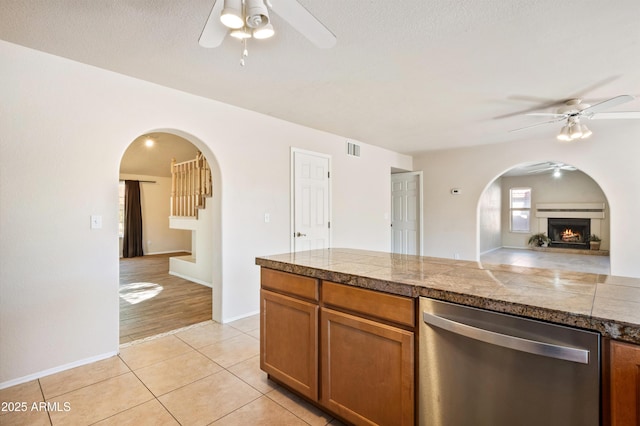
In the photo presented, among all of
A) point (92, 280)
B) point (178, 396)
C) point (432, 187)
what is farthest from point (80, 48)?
point (432, 187)

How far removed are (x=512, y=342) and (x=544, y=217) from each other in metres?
10.7

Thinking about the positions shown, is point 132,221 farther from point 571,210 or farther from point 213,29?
point 571,210

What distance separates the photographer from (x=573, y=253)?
29.4ft

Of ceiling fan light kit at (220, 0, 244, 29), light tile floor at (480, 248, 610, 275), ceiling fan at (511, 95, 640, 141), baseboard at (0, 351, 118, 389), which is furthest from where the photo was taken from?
light tile floor at (480, 248, 610, 275)

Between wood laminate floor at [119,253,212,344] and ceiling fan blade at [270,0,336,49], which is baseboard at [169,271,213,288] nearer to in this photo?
wood laminate floor at [119,253,212,344]

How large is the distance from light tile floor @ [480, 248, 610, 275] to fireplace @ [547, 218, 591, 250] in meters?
0.61

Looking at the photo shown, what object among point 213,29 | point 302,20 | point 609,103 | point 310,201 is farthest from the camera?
point 310,201

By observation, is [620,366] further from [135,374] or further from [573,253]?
[573,253]

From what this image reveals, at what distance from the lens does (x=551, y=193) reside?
375 inches

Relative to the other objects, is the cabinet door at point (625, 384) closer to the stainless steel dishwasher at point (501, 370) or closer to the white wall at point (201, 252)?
the stainless steel dishwasher at point (501, 370)

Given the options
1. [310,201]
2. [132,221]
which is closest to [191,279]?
[310,201]

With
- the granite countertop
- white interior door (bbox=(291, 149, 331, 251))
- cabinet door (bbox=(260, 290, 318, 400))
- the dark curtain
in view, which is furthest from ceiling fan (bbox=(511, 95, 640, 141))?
the dark curtain

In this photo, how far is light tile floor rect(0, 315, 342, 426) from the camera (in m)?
1.85

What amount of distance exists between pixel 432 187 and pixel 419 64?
13.8 feet
